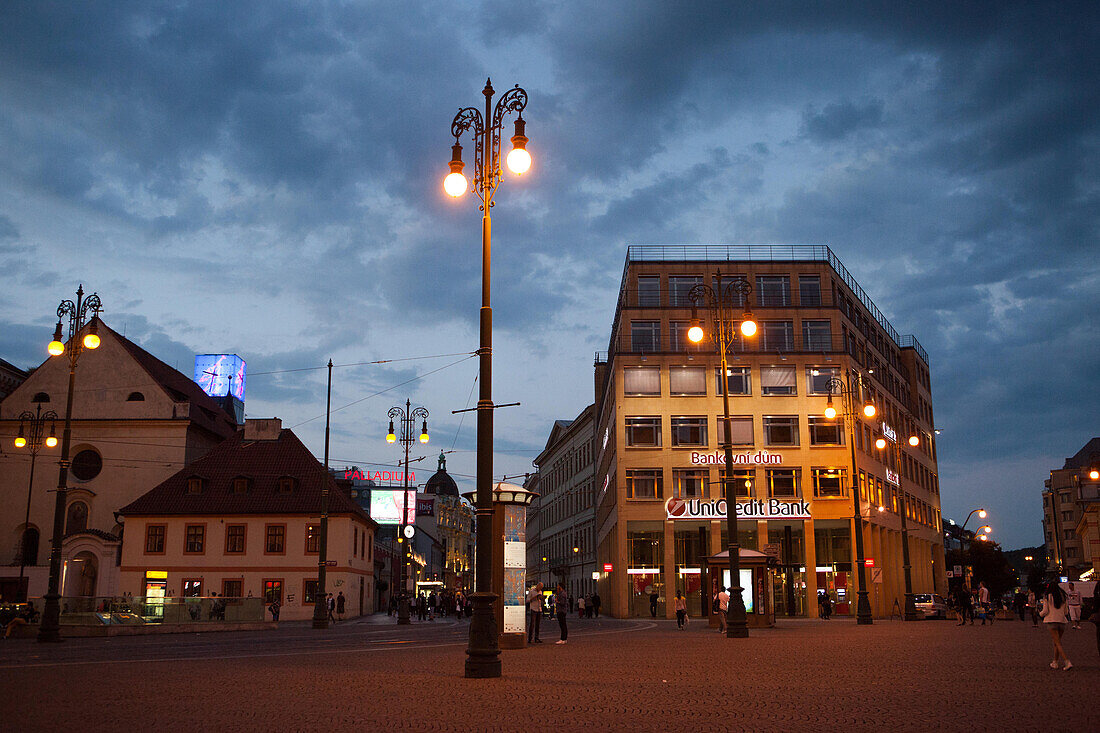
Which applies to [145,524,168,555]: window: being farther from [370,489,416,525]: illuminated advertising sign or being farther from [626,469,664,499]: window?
[370,489,416,525]: illuminated advertising sign

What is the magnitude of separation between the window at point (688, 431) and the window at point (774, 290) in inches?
364

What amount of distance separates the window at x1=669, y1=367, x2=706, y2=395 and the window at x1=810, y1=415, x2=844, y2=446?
7.16 metres

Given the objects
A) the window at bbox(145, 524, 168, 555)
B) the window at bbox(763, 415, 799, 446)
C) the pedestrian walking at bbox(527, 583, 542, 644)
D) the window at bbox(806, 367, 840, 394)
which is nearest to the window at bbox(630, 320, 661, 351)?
the window at bbox(763, 415, 799, 446)

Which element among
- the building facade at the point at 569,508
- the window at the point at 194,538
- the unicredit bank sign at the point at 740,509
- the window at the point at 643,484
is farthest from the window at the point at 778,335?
the window at the point at 194,538

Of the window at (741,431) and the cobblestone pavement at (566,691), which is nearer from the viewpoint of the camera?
the cobblestone pavement at (566,691)

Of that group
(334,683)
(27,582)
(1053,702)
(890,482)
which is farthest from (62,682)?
(890,482)

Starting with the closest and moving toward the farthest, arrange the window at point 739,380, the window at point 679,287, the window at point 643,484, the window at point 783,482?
the window at point 783,482, the window at point 643,484, the window at point 739,380, the window at point 679,287

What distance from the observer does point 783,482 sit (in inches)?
2317

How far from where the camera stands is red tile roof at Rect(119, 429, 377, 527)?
56062 mm

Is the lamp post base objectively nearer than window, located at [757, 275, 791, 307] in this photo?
Yes

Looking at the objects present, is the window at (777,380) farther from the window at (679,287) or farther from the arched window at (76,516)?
the arched window at (76,516)

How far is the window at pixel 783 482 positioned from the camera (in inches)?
2309

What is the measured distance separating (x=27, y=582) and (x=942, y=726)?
62.9 metres

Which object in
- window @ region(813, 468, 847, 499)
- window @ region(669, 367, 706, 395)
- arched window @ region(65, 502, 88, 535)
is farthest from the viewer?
arched window @ region(65, 502, 88, 535)
